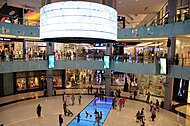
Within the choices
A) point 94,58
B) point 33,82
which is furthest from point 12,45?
point 94,58

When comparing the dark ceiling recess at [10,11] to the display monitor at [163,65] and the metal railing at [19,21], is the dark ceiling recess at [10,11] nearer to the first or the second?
the metal railing at [19,21]

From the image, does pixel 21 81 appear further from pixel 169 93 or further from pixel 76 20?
pixel 76 20

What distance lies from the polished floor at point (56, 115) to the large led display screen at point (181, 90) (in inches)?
167

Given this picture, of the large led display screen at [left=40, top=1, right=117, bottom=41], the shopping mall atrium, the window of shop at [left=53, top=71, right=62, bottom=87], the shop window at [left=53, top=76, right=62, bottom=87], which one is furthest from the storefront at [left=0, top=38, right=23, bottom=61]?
the large led display screen at [left=40, top=1, right=117, bottom=41]

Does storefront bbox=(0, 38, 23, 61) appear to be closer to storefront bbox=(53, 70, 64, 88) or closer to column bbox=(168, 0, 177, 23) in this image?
storefront bbox=(53, 70, 64, 88)

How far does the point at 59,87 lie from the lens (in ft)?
83.8

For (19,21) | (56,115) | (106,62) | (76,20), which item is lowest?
(56,115)

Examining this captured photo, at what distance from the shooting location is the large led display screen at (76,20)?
3.70m

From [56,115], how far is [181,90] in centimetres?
1381

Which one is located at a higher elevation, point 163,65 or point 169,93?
point 163,65

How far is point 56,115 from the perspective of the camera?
14.9 metres

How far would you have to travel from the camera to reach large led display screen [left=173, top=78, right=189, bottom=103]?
19.2m

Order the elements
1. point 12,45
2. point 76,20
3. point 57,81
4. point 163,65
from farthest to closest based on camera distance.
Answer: point 57,81
point 12,45
point 163,65
point 76,20

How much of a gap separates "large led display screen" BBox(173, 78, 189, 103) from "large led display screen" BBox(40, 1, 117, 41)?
60.0 ft
